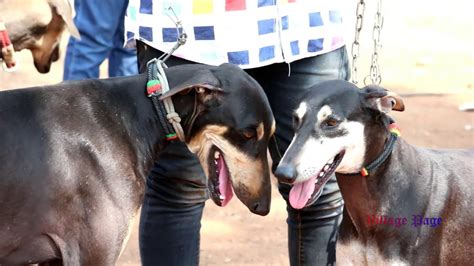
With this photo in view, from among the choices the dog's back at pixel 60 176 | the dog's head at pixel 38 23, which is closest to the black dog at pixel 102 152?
the dog's back at pixel 60 176

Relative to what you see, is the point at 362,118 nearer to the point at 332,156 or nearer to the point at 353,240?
the point at 332,156

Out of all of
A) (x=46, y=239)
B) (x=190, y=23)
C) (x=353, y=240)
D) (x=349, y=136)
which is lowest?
(x=353, y=240)

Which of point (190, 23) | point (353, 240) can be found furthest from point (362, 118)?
point (190, 23)

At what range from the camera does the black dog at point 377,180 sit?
3.86 metres

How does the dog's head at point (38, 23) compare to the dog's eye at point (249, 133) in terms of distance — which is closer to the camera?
the dog's eye at point (249, 133)

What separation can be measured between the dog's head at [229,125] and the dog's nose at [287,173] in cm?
24

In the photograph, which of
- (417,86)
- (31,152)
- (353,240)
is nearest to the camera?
(31,152)

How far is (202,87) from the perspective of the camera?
392cm

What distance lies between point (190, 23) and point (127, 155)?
2.10 feet

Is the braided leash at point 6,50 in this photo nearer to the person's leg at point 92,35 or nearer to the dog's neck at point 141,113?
the dog's neck at point 141,113

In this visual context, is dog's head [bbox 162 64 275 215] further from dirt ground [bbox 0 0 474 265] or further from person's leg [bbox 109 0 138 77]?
person's leg [bbox 109 0 138 77]

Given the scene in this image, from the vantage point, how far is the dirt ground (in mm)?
6008

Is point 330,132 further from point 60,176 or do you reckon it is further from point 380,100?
point 60,176

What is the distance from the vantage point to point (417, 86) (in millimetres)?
9547
